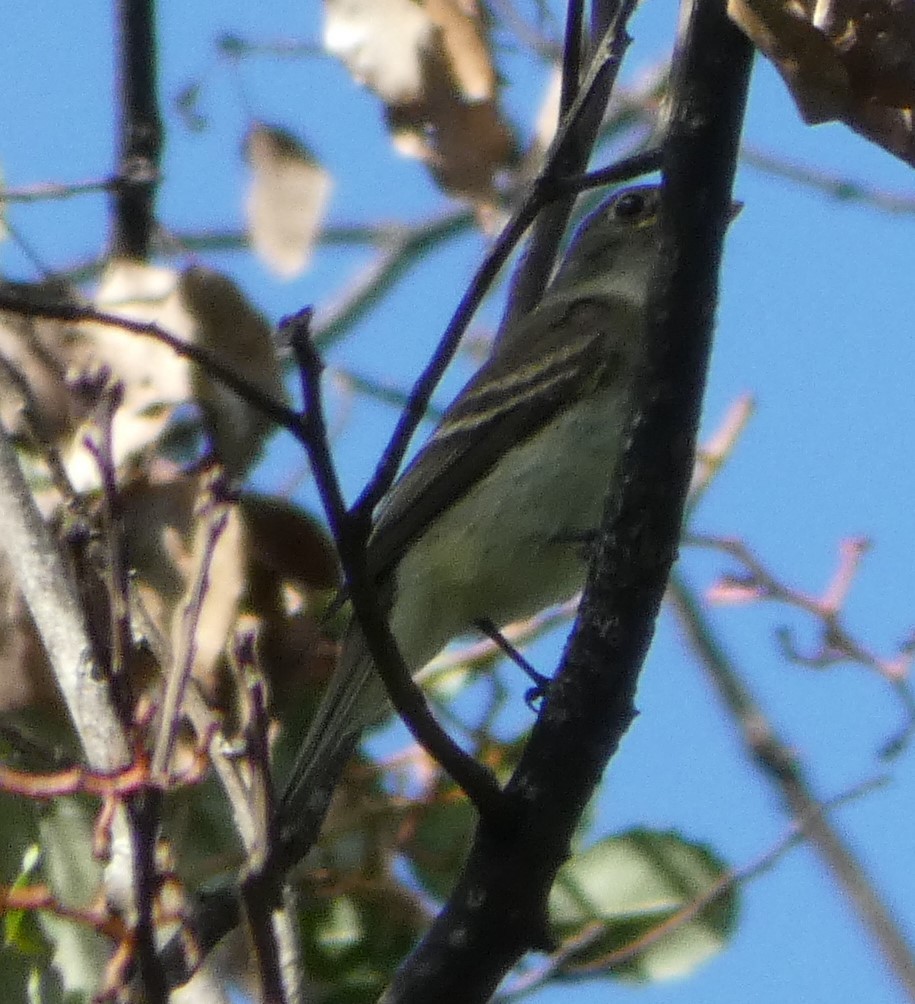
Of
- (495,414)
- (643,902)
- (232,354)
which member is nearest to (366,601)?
(232,354)

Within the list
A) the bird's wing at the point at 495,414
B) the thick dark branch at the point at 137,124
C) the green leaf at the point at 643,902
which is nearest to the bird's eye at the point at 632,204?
the bird's wing at the point at 495,414

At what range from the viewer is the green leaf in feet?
13.9

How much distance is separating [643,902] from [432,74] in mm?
1870

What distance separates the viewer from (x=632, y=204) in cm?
612

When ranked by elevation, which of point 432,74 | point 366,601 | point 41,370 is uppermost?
point 432,74

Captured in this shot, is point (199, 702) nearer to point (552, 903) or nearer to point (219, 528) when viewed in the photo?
point (219, 528)

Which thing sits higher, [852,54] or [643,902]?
[852,54]

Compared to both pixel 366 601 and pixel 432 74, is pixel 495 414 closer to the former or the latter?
pixel 432 74

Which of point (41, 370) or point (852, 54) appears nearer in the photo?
point (852, 54)

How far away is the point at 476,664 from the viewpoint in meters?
4.65

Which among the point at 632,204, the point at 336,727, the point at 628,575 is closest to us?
the point at 628,575

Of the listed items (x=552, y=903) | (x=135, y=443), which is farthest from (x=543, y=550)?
(x=135, y=443)

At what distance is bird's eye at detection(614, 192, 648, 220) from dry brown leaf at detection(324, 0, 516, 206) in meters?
1.84

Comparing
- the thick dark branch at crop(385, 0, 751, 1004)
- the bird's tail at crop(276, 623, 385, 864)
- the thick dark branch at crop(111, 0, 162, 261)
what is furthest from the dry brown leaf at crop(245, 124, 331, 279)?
the thick dark branch at crop(385, 0, 751, 1004)
